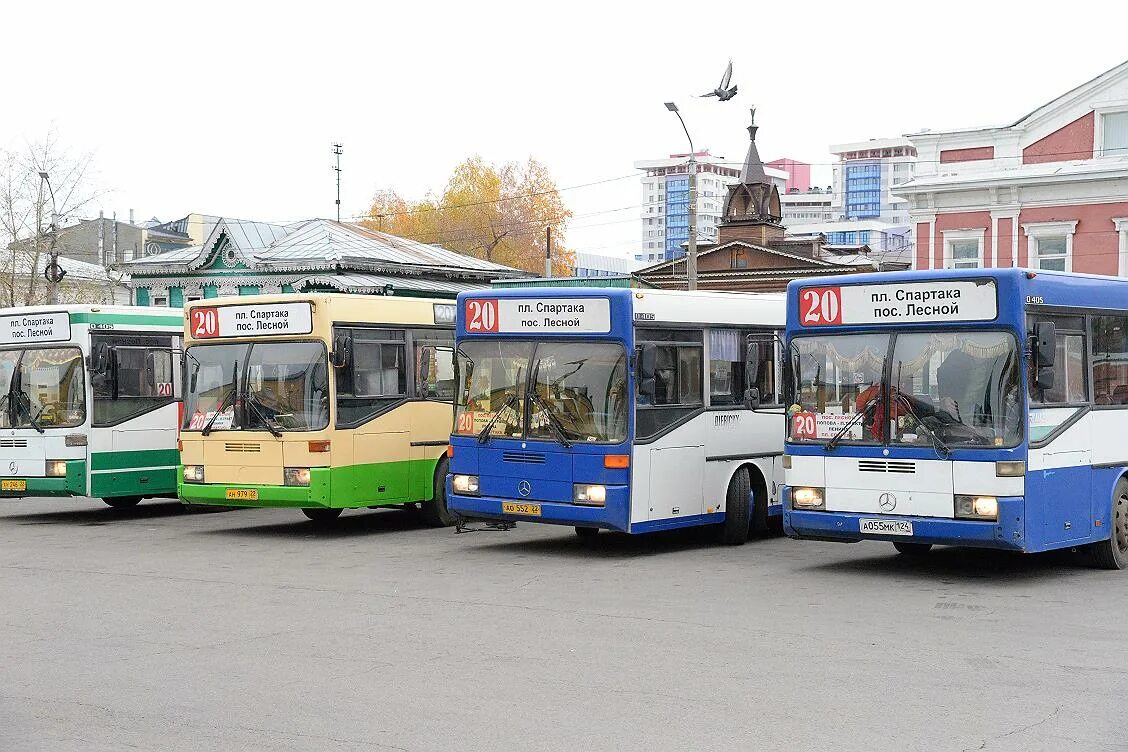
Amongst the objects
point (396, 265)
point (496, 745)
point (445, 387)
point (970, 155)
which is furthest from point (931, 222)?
point (496, 745)

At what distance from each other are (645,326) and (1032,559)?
182 inches

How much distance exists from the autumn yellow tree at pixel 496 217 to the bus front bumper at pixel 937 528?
8133cm

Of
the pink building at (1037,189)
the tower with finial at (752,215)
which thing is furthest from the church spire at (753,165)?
the pink building at (1037,189)

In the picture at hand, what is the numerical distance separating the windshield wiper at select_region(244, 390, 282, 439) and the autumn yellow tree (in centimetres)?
7707

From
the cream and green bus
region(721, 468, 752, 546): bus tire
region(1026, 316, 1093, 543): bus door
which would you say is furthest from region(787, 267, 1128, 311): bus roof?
the cream and green bus

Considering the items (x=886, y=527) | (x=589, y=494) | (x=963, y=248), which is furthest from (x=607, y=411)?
(x=963, y=248)

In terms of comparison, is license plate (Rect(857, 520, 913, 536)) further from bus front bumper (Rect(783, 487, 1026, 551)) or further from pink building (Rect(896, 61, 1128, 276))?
pink building (Rect(896, 61, 1128, 276))

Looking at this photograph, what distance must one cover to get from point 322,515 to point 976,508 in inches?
399

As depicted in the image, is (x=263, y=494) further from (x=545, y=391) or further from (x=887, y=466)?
(x=887, y=466)

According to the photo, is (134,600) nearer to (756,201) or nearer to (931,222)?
(931,222)

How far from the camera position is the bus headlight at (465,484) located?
16141mm

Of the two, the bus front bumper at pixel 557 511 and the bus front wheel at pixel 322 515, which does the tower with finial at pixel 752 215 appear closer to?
the bus front wheel at pixel 322 515

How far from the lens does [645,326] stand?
50.6 ft

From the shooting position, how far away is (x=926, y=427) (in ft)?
43.2
